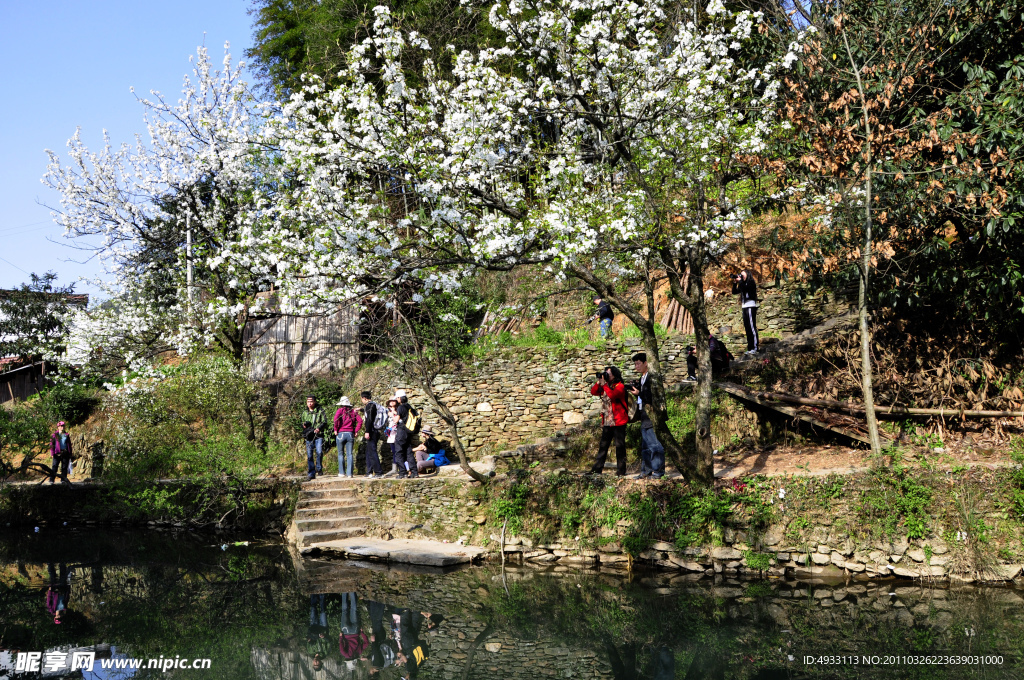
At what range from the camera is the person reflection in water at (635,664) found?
20.2 feet

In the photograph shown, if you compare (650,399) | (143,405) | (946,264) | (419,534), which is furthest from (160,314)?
(946,264)

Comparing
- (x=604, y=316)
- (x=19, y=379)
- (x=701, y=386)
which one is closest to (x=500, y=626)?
(x=701, y=386)

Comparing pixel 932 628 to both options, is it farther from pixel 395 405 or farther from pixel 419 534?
pixel 395 405

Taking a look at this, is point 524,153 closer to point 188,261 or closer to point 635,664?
point 635,664

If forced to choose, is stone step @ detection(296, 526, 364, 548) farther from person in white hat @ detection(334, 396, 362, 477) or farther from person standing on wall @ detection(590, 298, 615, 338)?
person standing on wall @ detection(590, 298, 615, 338)

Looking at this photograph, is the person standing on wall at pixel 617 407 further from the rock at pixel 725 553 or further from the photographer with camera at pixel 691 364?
the photographer with camera at pixel 691 364

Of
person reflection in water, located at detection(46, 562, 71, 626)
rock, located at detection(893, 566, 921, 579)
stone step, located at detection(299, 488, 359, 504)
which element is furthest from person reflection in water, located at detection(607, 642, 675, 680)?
stone step, located at detection(299, 488, 359, 504)

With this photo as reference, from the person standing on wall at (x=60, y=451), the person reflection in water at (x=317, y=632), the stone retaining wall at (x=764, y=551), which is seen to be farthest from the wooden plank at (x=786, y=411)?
the person standing on wall at (x=60, y=451)

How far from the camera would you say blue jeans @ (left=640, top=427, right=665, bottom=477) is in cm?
1063

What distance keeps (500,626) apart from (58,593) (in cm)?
725

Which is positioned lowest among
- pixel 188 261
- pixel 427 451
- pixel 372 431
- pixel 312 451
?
pixel 427 451

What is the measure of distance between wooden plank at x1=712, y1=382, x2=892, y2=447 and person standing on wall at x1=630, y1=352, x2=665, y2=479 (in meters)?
2.21

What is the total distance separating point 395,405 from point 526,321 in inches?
211

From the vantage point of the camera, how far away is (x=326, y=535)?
12672 mm
